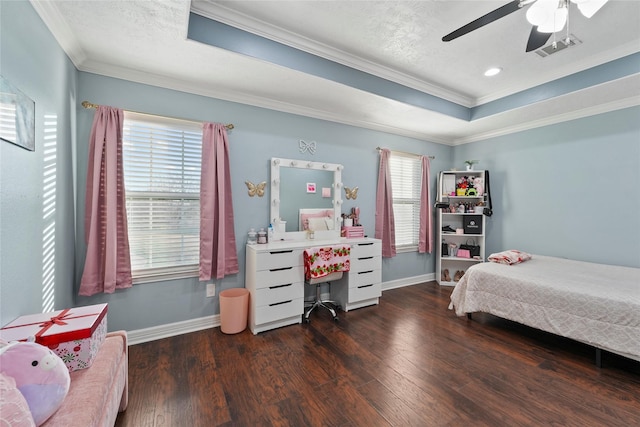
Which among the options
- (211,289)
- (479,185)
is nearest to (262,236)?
(211,289)

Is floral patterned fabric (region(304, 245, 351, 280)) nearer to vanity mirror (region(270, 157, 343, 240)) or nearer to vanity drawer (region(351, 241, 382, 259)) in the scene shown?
vanity drawer (region(351, 241, 382, 259))

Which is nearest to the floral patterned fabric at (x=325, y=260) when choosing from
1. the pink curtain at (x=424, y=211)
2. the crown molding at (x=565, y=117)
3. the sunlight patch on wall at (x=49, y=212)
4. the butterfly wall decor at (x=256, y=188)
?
the butterfly wall decor at (x=256, y=188)

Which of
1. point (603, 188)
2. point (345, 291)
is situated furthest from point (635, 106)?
point (345, 291)

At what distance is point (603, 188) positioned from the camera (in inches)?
121

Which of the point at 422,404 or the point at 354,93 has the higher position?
A: the point at 354,93

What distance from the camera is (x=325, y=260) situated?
9.16 feet

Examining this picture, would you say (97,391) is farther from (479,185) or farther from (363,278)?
(479,185)

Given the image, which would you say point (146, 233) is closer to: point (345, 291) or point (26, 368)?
point (26, 368)

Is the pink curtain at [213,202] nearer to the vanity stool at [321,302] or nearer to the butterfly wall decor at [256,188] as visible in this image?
the butterfly wall decor at [256,188]

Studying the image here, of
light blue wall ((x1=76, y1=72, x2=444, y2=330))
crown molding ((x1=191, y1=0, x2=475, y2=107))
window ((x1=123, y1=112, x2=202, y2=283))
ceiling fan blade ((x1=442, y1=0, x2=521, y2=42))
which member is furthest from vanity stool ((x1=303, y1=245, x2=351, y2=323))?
ceiling fan blade ((x1=442, y1=0, x2=521, y2=42))

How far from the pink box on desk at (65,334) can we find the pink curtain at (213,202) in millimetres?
1240

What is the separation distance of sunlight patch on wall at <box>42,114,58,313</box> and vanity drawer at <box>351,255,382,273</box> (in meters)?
2.56

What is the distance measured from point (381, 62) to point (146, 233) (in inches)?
112

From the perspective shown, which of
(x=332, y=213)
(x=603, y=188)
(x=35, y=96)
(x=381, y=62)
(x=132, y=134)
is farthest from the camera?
(x=332, y=213)
